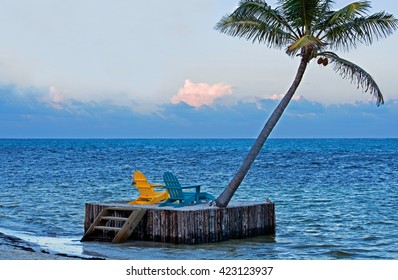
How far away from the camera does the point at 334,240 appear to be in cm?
2225

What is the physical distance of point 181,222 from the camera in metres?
17.8

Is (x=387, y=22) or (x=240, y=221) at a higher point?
(x=387, y=22)

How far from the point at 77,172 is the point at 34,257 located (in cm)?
4201

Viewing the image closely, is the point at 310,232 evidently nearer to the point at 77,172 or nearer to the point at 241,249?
the point at 241,249

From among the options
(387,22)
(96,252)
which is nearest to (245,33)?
(387,22)

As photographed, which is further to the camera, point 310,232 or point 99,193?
point 99,193

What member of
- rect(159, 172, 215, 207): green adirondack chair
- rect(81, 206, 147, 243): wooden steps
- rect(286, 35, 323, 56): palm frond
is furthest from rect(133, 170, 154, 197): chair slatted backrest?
rect(286, 35, 323, 56): palm frond

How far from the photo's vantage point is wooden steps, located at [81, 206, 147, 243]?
18453mm

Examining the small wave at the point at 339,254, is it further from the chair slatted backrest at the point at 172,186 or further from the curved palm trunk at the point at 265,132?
the chair slatted backrest at the point at 172,186

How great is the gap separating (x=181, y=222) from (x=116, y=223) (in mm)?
2309

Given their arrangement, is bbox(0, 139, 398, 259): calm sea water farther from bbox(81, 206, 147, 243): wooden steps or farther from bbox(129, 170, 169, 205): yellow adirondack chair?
bbox(129, 170, 169, 205): yellow adirondack chair

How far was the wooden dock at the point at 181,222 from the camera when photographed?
701 inches

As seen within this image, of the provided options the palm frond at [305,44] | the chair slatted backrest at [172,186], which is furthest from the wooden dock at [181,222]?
the palm frond at [305,44]

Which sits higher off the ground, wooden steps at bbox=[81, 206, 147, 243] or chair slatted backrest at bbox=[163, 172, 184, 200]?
chair slatted backrest at bbox=[163, 172, 184, 200]
